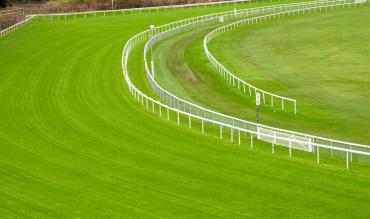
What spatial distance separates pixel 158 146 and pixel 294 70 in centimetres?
2187

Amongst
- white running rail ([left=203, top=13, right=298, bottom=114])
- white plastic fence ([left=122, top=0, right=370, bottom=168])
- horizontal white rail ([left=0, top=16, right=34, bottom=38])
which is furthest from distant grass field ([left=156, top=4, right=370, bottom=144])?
horizontal white rail ([left=0, top=16, right=34, bottom=38])

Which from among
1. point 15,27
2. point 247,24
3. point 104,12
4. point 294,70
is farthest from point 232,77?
point 104,12

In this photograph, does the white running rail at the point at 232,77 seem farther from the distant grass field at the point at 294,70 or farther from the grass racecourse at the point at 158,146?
the grass racecourse at the point at 158,146

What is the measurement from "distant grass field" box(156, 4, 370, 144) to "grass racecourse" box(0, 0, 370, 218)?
0.15 m

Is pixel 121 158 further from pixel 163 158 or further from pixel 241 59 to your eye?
pixel 241 59

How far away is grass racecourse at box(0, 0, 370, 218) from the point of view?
72.0ft

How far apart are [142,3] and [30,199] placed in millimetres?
76825

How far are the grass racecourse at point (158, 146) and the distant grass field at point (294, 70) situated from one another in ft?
0.48

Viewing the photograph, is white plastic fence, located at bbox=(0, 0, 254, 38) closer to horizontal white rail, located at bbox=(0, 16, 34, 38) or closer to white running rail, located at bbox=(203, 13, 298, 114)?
horizontal white rail, located at bbox=(0, 16, 34, 38)

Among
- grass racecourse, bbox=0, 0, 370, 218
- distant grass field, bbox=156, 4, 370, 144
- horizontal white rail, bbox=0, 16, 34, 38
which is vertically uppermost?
horizontal white rail, bbox=0, 16, 34, 38

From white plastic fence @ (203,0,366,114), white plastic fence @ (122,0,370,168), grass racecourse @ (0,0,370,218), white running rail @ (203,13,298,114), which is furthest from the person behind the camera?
white plastic fence @ (203,0,366,114)

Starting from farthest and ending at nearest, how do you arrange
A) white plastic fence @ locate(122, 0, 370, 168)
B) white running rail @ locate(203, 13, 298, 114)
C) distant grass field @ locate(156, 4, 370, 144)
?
white running rail @ locate(203, 13, 298, 114) < distant grass field @ locate(156, 4, 370, 144) < white plastic fence @ locate(122, 0, 370, 168)

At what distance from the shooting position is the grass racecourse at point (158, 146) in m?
21.9

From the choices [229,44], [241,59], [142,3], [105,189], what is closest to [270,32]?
[229,44]
